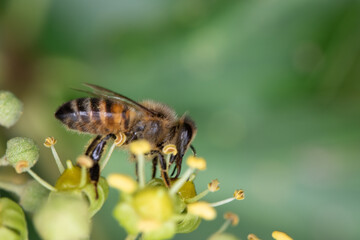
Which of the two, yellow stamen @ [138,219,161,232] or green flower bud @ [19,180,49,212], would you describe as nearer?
yellow stamen @ [138,219,161,232]

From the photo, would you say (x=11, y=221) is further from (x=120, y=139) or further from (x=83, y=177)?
(x=120, y=139)

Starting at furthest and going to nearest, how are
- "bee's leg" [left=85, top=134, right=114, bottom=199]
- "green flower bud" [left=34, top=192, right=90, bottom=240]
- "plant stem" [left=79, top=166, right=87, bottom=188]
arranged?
"bee's leg" [left=85, top=134, right=114, bottom=199] < "plant stem" [left=79, top=166, right=87, bottom=188] < "green flower bud" [left=34, top=192, right=90, bottom=240]

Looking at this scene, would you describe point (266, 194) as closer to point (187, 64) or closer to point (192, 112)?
point (192, 112)

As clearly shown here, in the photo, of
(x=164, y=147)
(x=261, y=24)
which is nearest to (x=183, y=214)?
(x=164, y=147)

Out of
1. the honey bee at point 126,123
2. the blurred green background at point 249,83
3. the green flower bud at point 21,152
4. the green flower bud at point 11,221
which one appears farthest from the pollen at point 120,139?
the blurred green background at point 249,83

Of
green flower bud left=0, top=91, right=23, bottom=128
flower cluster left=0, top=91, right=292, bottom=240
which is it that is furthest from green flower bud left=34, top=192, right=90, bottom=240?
green flower bud left=0, top=91, right=23, bottom=128

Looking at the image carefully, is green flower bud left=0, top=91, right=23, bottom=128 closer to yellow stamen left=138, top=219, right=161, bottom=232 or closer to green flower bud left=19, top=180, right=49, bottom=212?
green flower bud left=19, top=180, right=49, bottom=212

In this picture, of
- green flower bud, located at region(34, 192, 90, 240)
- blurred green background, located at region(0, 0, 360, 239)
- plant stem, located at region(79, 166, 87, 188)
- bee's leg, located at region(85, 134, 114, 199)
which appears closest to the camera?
green flower bud, located at region(34, 192, 90, 240)

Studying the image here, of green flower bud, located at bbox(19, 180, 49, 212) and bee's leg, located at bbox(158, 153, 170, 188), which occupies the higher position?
bee's leg, located at bbox(158, 153, 170, 188)
